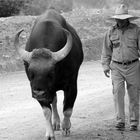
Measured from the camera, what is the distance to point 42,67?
8039 mm

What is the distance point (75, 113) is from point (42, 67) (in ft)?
11.9

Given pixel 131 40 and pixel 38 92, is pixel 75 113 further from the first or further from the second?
pixel 38 92

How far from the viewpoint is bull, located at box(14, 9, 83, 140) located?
8039 mm

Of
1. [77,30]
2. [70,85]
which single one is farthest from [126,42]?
[77,30]

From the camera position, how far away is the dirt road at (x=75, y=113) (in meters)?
9.30

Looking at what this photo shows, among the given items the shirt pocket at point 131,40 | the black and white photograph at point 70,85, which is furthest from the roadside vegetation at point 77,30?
the shirt pocket at point 131,40

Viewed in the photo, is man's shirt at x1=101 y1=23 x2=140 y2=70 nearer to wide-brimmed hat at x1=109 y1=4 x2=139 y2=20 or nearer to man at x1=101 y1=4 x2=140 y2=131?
man at x1=101 y1=4 x2=140 y2=131

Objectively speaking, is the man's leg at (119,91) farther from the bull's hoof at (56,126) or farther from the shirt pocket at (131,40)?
the bull's hoof at (56,126)

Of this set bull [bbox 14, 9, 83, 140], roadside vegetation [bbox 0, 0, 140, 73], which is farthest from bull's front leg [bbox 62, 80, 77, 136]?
roadside vegetation [bbox 0, 0, 140, 73]

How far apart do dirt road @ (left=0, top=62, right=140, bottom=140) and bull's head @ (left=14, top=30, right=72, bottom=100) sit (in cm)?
142

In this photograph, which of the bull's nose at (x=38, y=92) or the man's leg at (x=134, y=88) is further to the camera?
the man's leg at (x=134, y=88)

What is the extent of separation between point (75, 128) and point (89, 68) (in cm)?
1087

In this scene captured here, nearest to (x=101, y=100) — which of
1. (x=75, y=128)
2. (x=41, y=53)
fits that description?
(x=75, y=128)

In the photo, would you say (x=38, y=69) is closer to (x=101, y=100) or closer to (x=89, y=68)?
(x=101, y=100)
